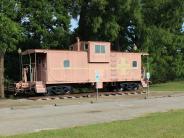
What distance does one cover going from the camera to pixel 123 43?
153ft

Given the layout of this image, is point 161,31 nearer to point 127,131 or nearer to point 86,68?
point 86,68

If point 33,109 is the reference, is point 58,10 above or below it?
above

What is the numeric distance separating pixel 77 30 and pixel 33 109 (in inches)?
829

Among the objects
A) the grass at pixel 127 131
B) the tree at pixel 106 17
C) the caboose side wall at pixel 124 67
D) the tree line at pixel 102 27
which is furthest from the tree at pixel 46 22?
the grass at pixel 127 131

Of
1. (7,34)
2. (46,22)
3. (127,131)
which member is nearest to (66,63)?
(7,34)

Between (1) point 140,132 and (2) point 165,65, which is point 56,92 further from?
(1) point 140,132

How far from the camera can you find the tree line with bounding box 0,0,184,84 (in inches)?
1465

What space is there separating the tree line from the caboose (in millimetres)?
2219

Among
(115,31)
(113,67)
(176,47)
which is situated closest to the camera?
(113,67)

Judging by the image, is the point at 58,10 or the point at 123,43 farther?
the point at 123,43

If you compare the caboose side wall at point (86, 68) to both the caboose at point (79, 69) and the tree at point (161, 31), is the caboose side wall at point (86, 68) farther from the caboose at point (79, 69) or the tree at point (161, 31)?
the tree at point (161, 31)

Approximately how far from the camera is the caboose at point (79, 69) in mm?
A: 34344

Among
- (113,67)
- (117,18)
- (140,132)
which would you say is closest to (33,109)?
(140,132)

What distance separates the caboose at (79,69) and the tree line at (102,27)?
222cm
